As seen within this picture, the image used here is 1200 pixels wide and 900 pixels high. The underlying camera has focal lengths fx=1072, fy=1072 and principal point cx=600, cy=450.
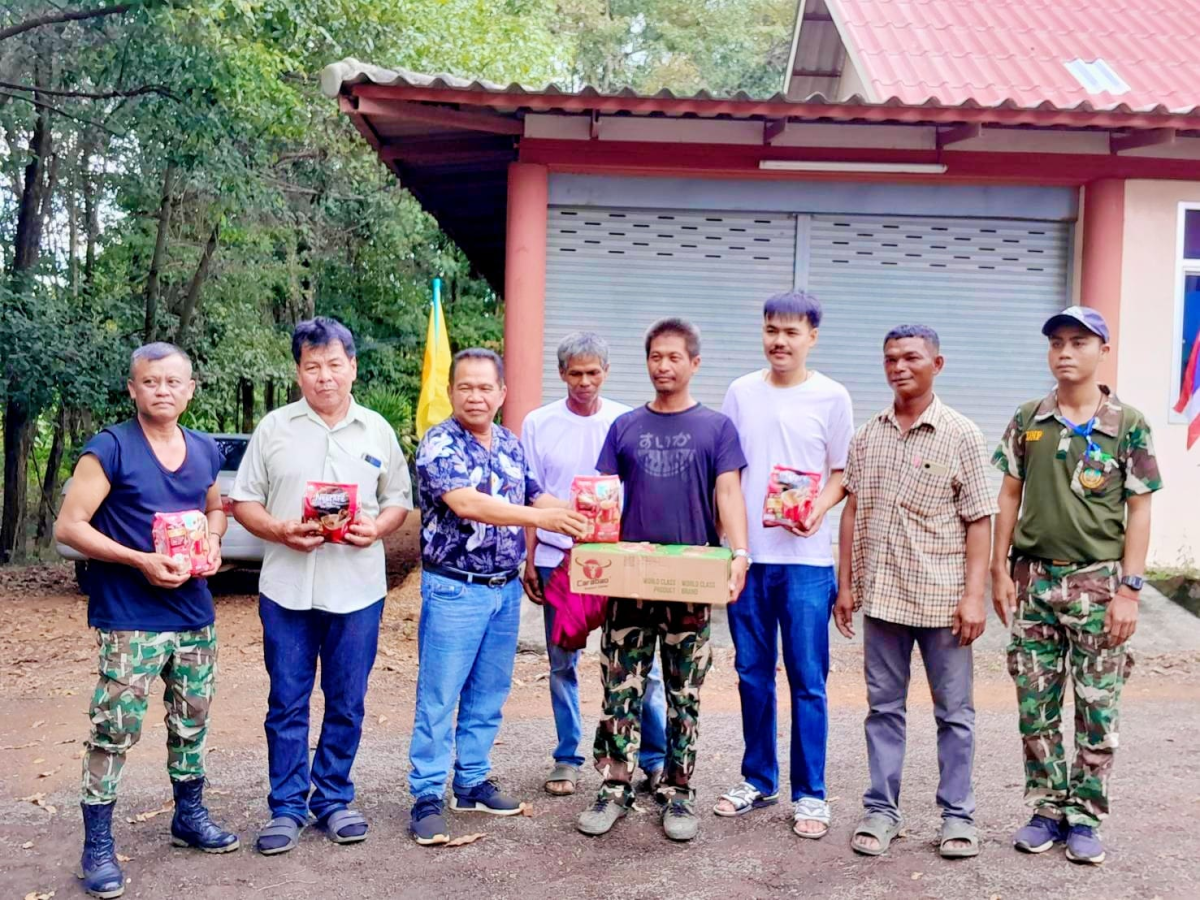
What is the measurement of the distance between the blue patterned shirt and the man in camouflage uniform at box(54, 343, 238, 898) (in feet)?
2.62

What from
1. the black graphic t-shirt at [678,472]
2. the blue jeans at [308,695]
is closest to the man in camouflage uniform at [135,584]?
the blue jeans at [308,695]

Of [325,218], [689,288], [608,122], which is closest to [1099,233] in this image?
[689,288]

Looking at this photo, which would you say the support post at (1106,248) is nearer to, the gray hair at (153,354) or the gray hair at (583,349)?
the gray hair at (583,349)

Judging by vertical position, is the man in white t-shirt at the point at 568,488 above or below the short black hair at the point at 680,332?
below

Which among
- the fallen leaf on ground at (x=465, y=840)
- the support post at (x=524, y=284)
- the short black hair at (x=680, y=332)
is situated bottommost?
the fallen leaf on ground at (x=465, y=840)

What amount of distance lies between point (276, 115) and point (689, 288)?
514 cm

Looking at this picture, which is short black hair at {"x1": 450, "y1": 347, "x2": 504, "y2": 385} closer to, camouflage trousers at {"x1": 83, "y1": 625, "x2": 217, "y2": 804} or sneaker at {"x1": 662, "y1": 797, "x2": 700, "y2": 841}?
camouflage trousers at {"x1": 83, "y1": 625, "x2": 217, "y2": 804}

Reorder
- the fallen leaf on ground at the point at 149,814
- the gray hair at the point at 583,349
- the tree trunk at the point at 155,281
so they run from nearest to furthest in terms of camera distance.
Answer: the fallen leaf on ground at the point at 149,814 < the gray hair at the point at 583,349 < the tree trunk at the point at 155,281

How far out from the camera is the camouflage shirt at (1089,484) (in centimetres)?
388

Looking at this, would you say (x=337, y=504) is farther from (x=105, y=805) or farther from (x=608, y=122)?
(x=608, y=122)

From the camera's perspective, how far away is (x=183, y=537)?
3727mm

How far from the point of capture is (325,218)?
17656 mm

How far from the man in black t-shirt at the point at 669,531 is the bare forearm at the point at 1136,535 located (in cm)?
137

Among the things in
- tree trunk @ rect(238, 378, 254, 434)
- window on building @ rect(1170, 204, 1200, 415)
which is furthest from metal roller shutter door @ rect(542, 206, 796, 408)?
tree trunk @ rect(238, 378, 254, 434)
